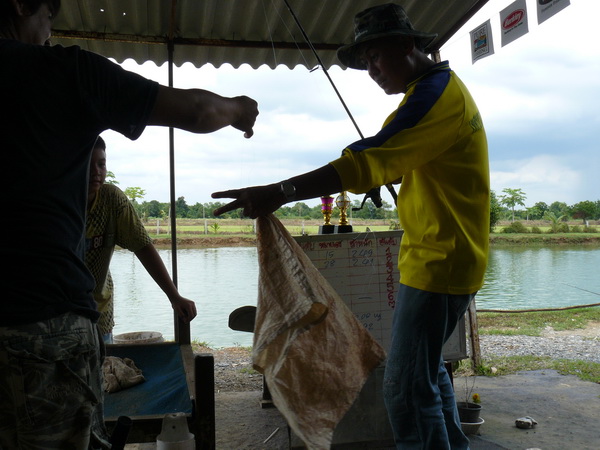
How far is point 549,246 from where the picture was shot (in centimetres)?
1970

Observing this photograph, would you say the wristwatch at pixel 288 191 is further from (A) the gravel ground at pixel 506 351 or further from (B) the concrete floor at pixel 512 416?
(A) the gravel ground at pixel 506 351

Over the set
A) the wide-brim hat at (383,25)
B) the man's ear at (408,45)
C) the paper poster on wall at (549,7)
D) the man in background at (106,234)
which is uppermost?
the paper poster on wall at (549,7)

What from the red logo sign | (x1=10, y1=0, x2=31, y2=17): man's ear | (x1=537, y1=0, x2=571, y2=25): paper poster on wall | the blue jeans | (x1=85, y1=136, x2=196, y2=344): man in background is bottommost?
the blue jeans

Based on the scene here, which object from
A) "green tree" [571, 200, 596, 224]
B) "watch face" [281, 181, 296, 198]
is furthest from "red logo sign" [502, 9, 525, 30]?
"green tree" [571, 200, 596, 224]

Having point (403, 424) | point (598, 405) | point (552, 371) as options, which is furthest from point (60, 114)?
point (552, 371)

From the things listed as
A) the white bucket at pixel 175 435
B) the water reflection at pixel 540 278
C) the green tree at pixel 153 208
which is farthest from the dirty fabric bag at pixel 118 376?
the green tree at pixel 153 208

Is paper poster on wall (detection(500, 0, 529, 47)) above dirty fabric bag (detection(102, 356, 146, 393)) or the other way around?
above

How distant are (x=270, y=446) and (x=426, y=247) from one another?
7.88ft

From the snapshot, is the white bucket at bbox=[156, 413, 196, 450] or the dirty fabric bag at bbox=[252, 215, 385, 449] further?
the white bucket at bbox=[156, 413, 196, 450]

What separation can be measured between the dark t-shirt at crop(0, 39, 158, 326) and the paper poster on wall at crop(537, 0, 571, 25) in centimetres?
303

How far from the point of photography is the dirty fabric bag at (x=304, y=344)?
1.45 meters

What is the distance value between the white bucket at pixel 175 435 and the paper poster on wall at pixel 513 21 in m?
3.33

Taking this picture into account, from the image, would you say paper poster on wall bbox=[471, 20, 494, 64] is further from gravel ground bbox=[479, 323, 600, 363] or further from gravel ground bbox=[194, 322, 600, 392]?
gravel ground bbox=[479, 323, 600, 363]

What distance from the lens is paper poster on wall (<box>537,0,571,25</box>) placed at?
3.25m
